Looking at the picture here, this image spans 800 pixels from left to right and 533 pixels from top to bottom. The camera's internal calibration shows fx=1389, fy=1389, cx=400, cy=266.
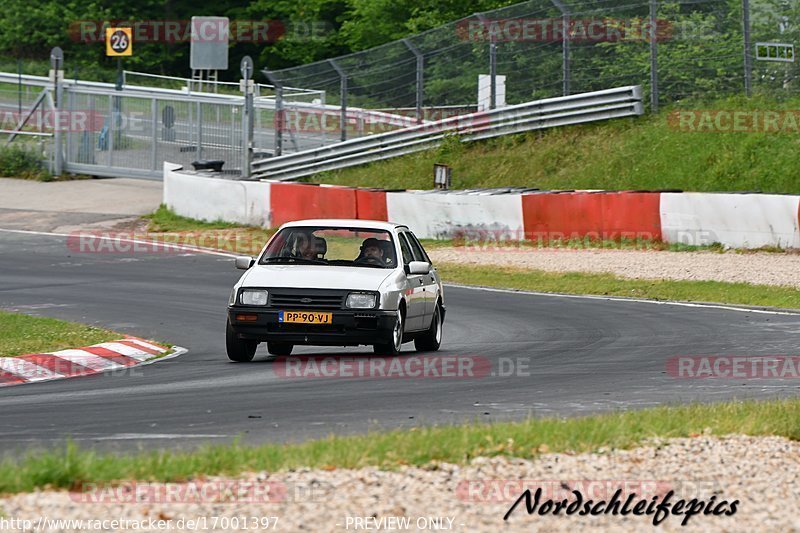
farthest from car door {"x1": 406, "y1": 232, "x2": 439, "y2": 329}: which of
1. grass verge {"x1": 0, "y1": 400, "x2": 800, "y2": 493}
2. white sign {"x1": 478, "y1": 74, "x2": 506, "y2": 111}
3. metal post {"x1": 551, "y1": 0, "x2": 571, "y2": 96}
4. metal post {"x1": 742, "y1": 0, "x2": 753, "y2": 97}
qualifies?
white sign {"x1": 478, "y1": 74, "x2": 506, "y2": 111}

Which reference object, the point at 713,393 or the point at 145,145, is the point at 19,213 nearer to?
the point at 145,145

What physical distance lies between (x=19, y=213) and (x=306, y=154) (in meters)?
7.05

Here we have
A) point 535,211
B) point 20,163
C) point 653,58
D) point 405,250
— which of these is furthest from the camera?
point 20,163

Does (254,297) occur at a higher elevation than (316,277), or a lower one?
lower

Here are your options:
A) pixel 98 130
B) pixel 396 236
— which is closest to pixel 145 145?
pixel 98 130

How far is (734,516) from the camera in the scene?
6652 millimetres

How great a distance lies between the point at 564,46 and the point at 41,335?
19.0 metres

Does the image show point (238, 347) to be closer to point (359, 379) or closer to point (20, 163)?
point (359, 379)

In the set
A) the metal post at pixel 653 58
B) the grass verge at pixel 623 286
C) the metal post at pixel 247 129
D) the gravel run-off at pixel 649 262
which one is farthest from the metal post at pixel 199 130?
the grass verge at pixel 623 286

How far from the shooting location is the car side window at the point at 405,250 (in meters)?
14.0

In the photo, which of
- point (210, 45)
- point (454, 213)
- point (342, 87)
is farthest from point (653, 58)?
point (210, 45)

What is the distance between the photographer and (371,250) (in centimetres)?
1369

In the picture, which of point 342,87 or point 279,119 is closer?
point 342,87

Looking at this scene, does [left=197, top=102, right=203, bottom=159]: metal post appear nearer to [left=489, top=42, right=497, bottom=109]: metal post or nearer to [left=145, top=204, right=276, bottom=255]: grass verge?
[left=145, top=204, right=276, bottom=255]: grass verge
